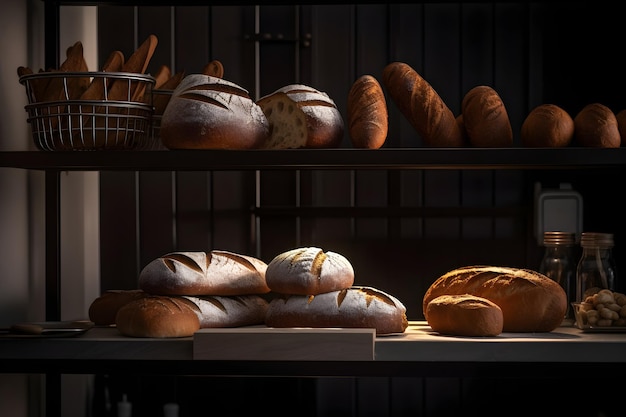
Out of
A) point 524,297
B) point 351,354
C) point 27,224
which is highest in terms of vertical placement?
point 27,224

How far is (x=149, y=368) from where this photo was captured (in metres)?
1.77

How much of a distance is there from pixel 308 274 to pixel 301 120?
34 centimetres

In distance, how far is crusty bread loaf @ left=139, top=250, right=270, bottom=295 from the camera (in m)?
1.87

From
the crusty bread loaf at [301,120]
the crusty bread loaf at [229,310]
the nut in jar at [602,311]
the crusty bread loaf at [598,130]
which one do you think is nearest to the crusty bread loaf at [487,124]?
the crusty bread loaf at [598,130]

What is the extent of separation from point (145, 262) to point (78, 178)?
345mm

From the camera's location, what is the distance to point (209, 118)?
1.81 metres

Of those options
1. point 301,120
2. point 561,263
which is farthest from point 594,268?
point 301,120

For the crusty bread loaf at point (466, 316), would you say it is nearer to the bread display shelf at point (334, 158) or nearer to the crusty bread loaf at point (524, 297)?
the crusty bread loaf at point (524, 297)

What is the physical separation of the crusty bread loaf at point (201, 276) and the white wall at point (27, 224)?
37 cm

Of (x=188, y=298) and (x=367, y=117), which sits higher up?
(x=367, y=117)

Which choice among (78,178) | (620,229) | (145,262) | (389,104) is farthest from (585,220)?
(78,178)

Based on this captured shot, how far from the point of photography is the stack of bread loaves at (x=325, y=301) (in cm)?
180

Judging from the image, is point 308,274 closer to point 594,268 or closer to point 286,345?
point 286,345

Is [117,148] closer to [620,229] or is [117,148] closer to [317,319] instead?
[317,319]
